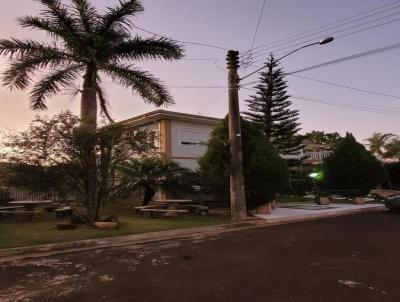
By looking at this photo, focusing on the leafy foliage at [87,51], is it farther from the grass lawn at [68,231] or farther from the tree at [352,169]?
the tree at [352,169]

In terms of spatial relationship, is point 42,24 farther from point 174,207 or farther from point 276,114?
point 276,114

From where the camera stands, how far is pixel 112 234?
1089 centimetres

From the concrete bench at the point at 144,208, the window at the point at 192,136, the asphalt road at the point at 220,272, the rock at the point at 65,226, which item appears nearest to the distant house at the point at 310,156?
the window at the point at 192,136

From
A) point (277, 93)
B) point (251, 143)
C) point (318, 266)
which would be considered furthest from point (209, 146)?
point (277, 93)

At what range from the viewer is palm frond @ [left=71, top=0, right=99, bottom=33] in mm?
15375

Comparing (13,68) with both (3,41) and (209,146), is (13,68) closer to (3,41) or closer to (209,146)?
(3,41)

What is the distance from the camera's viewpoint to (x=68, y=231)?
11.3 metres

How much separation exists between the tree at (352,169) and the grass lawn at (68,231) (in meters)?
13.7

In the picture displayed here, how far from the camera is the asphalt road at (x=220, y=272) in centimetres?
529

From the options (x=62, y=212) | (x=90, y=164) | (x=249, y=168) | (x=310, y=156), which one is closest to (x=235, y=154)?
(x=249, y=168)

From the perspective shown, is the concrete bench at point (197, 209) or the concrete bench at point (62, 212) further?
the concrete bench at point (197, 209)

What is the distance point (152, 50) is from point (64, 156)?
6857 mm

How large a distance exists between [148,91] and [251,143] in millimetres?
5012

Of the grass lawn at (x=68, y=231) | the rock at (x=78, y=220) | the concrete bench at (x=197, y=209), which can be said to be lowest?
the grass lawn at (x=68, y=231)
